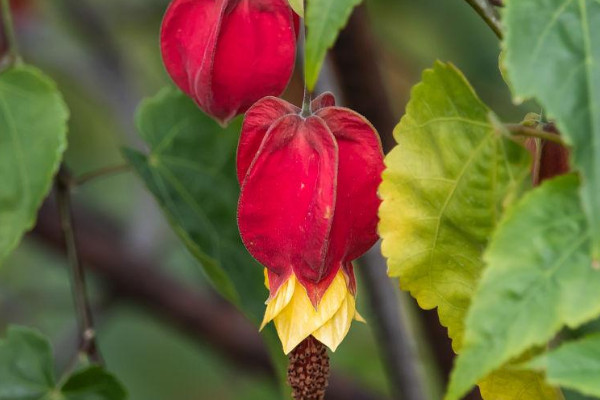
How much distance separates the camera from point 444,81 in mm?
657

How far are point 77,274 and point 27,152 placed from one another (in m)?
0.15

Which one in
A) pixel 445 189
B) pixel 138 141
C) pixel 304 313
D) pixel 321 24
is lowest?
pixel 138 141

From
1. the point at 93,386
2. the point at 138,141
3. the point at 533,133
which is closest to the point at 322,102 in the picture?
the point at 533,133

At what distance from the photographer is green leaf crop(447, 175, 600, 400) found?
51cm

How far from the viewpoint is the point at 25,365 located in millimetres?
989

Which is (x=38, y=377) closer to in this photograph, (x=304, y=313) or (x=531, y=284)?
(x=304, y=313)

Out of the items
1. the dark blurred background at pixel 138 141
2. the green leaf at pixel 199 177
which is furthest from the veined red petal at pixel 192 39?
the dark blurred background at pixel 138 141

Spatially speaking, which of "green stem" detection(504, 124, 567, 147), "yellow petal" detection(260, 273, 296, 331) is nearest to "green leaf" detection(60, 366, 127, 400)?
"yellow petal" detection(260, 273, 296, 331)

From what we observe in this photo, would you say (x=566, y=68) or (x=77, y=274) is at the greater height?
(x=566, y=68)

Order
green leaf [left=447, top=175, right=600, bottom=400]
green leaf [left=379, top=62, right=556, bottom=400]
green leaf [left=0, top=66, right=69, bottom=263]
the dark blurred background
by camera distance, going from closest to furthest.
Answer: green leaf [left=447, top=175, right=600, bottom=400] < green leaf [left=379, top=62, right=556, bottom=400] < green leaf [left=0, top=66, right=69, bottom=263] < the dark blurred background

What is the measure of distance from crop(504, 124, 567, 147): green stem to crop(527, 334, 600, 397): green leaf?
113mm

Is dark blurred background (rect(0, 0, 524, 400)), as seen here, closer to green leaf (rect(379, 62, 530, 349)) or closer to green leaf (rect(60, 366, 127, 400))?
green leaf (rect(60, 366, 127, 400))

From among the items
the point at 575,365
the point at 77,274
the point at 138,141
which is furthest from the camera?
the point at 138,141

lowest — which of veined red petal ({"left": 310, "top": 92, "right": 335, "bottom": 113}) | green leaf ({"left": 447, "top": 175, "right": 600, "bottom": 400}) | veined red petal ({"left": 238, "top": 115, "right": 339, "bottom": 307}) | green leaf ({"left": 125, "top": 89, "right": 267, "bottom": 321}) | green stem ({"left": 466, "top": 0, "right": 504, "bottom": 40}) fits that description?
green leaf ({"left": 125, "top": 89, "right": 267, "bottom": 321})
